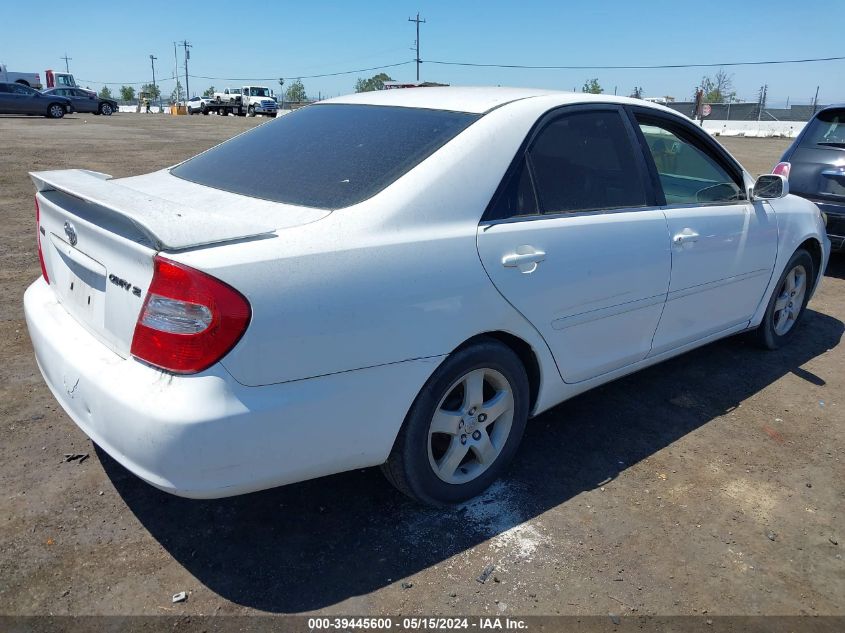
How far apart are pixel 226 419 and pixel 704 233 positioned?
2.73 meters

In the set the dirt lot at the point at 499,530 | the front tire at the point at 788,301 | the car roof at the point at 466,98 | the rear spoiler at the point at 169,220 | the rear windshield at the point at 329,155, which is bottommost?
the dirt lot at the point at 499,530

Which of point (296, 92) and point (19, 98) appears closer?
point (19, 98)

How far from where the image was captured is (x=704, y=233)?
3596 mm

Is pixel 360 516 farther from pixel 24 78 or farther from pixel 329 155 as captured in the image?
pixel 24 78

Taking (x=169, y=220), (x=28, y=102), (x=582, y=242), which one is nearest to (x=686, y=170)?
(x=582, y=242)

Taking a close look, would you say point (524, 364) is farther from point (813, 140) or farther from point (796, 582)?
point (813, 140)

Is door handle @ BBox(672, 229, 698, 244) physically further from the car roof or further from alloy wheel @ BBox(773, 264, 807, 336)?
alloy wheel @ BBox(773, 264, 807, 336)

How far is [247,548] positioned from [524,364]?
4.54 ft

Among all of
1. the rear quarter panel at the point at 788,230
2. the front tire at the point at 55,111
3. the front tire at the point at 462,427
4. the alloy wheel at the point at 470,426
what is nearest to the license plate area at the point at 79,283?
the front tire at the point at 462,427

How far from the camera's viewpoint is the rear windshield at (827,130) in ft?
22.3

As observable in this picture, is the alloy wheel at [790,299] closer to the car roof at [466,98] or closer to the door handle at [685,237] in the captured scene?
the door handle at [685,237]

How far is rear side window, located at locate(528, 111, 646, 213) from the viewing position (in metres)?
2.95

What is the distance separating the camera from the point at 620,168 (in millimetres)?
3344

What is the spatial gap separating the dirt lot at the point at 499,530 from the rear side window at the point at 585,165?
124 cm
